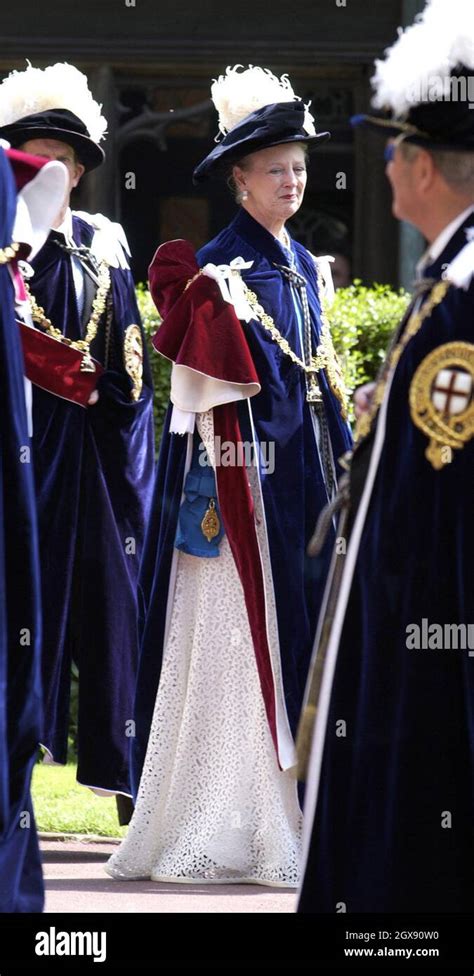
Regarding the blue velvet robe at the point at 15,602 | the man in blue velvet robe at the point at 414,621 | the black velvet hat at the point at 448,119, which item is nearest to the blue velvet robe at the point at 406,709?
the man in blue velvet robe at the point at 414,621

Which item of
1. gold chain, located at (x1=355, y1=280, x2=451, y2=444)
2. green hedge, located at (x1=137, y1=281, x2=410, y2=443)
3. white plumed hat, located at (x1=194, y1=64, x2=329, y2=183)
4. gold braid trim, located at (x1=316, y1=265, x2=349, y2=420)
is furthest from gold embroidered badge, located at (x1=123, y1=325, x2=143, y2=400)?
gold chain, located at (x1=355, y1=280, x2=451, y2=444)

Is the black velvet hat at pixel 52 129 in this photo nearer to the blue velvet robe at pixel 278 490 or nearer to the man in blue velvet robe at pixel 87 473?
the man in blue velvet robe at pixel 87 473

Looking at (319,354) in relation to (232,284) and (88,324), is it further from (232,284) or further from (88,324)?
(88,324)

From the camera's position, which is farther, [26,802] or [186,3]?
[186,3]

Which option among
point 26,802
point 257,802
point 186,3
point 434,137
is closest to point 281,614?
point 257,802

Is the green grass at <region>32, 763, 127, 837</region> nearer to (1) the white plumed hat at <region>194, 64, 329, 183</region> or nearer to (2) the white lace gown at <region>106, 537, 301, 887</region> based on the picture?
(2) the white lace gown at <region>106, 537, 301, 887</region>

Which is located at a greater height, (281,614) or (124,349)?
(124,349)

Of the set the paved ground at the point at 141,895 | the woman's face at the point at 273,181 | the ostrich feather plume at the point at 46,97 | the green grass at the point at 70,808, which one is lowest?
the paved ground at the point at 141,895

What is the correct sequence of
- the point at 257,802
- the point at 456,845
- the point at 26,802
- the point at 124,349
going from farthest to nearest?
the point at 124,349
the point at 257,802
the point at 26,802
the point at 456,845

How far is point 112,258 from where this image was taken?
7191 millimetres

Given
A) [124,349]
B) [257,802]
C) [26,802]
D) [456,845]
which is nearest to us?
[456,845]

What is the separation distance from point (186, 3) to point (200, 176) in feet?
14.0

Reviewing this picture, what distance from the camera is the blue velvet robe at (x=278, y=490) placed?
647 cm

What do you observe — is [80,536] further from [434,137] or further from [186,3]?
[186,3]
